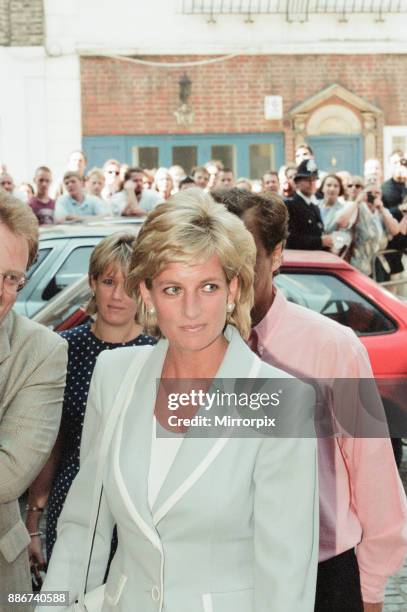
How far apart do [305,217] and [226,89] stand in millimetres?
10611

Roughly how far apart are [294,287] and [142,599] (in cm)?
409

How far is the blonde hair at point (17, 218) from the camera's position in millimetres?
2461

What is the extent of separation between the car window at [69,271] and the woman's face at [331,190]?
4360 mm

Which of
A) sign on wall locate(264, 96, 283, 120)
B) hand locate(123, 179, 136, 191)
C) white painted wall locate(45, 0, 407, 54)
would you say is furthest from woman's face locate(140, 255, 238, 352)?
sign on wall locate(264, 96, 283, 120)

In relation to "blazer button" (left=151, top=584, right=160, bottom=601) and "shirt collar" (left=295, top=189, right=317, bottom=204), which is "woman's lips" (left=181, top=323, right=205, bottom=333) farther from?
"shirt collar" (left=295, top=189, right=317, bottom=204)

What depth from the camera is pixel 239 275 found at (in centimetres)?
230

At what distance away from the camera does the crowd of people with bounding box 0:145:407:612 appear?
205cm

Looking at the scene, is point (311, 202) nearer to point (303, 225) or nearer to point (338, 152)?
point (303, 225)

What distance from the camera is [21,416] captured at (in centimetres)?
246

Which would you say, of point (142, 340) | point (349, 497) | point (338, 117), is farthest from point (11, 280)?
point (338, 117)

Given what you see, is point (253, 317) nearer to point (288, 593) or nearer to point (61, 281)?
point (288, 593)

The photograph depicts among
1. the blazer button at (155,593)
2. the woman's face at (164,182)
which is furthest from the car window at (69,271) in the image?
the woman's face at (164,182)

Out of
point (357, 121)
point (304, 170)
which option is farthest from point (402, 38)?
point (304, 170)

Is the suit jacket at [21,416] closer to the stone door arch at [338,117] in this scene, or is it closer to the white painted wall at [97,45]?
the white painted wall at [97,45]
